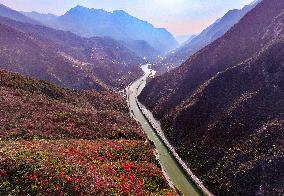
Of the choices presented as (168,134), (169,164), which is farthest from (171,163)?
(168,134)

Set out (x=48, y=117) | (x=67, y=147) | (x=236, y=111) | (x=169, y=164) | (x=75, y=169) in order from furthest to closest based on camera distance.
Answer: (x=48, y=117)
(x=236, y=111)
(x=169, y=164)
(x=67, y=147)
(x=75, y=169)

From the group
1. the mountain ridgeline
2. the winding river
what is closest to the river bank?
the winding river

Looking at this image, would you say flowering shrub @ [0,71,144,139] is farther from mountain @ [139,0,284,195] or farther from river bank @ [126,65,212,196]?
mountain @ [139,0,284,195]

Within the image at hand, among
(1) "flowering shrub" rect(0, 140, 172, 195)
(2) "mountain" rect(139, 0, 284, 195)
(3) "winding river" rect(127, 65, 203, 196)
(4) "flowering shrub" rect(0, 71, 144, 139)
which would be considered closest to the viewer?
(1) "flowering shrub" rect(0, 140, 172, 195)

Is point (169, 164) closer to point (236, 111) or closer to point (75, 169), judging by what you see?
point (236, 111)

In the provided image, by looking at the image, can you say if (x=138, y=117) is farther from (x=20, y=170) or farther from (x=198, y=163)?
(x=20, y=170)

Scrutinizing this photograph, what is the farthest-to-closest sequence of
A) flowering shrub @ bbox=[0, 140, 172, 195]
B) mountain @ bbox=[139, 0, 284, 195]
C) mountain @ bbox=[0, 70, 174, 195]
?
mountain @ bbox=[139, 0, 284, 195], mountain @ bbox=[0, 70, 174, 195], flowering shrub @ bbox=[0, 140, 172, 195]
